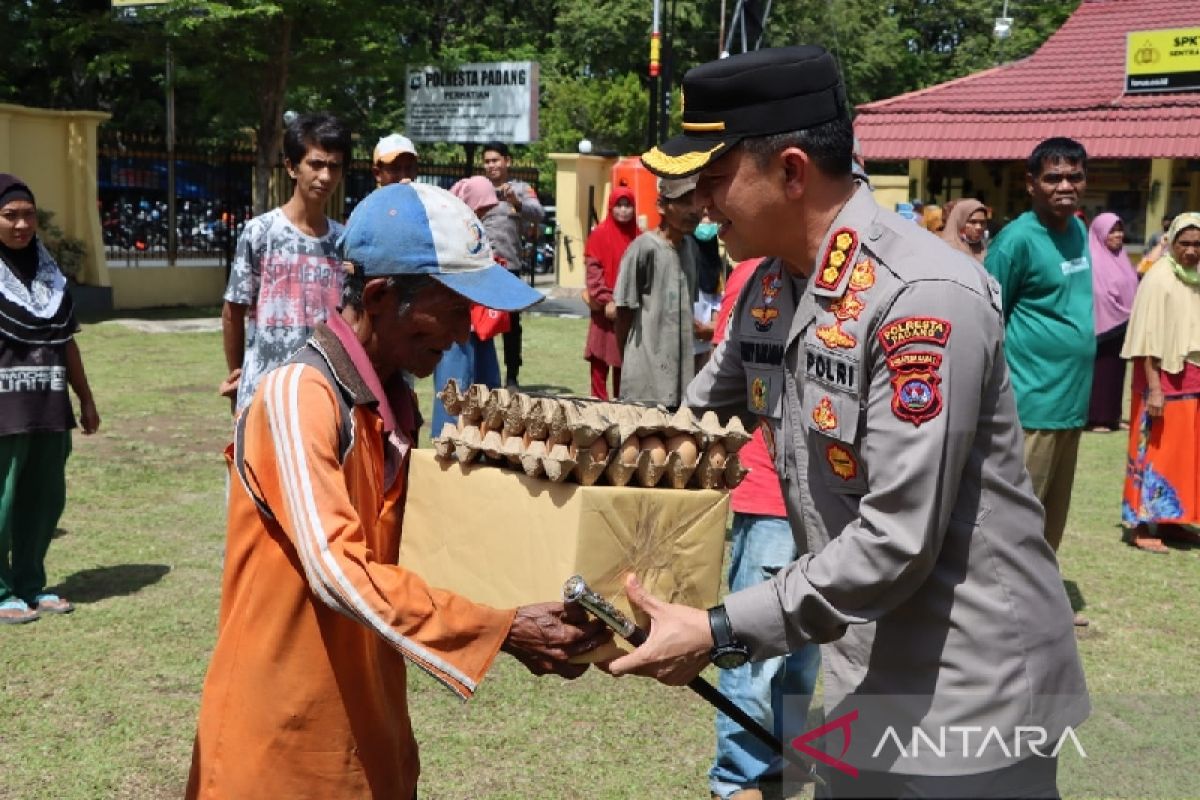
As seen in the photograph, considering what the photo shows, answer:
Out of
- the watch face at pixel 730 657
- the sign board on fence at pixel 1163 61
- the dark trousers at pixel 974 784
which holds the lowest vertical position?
the dark trousers at pixel 974 784

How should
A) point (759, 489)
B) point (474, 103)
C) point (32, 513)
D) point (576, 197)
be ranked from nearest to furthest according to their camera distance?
point (759, 489), point (32, 513), point (474, 103), point (576, 197)

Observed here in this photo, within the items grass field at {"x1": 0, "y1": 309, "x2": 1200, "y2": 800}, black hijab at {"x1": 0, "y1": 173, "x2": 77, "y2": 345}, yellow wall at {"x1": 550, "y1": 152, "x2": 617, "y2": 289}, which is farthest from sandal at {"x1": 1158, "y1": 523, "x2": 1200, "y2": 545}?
yellow wall at {"x1": 550, "y1": 152, "x2": 617, "y2": 289}

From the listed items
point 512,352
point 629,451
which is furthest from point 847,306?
point 512,352

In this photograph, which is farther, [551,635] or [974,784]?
[551,635]

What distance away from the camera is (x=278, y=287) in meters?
5.34

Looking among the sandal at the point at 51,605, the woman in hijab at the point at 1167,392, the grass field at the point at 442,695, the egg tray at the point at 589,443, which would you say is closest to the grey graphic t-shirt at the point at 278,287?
the grass field at the point at 442,695

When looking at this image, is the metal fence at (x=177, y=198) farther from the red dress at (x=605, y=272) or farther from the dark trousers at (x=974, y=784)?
the dark trousers at (x=974, y=784)

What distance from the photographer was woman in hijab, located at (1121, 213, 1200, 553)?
7.78 m

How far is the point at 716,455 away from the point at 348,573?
772 mm

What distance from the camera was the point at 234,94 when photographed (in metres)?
22.6

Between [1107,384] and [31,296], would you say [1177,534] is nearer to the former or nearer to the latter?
[1107,384]

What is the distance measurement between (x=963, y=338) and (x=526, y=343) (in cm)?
1476

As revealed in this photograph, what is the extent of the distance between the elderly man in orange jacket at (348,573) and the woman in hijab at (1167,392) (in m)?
6.33

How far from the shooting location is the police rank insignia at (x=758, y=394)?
2.77m
